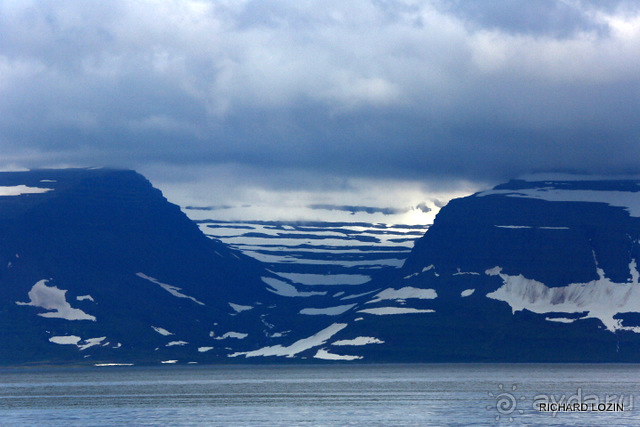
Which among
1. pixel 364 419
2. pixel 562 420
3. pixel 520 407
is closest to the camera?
pixel 562 420

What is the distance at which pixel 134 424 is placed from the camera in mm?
178875

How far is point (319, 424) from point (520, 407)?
37369 millimetres

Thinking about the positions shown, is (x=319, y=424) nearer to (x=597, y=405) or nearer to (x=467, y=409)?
(x=467, y=409)

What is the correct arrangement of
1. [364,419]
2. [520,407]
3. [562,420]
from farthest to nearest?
[520,407], [364,419], [562,420]

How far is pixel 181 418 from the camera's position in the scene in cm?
19100

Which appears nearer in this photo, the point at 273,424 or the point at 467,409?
the point at 273,424

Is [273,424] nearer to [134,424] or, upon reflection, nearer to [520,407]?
[134,424]

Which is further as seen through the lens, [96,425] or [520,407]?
[520,407]

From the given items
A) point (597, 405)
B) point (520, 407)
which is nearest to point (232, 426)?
point (520, 407)

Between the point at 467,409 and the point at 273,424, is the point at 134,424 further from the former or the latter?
the point at 467,409

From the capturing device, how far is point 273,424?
17662 cm

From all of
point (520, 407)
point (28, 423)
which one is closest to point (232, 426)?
point (28, 423)

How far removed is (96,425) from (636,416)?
258 feet

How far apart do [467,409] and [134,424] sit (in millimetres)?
54782
